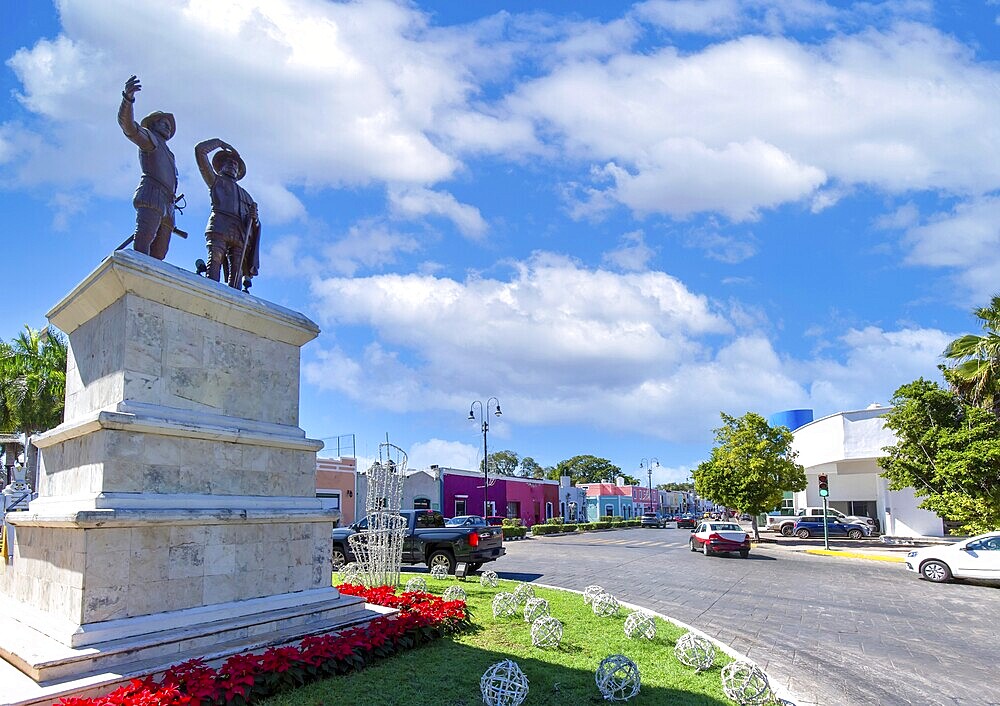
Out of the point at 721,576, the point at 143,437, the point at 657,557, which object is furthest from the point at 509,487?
the point at 143,437

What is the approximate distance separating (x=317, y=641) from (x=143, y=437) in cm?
251

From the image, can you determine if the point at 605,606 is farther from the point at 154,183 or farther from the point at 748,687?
the point at 154,183

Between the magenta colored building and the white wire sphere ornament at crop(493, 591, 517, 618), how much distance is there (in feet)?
119

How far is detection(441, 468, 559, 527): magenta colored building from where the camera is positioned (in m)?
46.1

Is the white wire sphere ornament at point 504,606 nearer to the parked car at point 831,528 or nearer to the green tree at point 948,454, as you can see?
the green tree at point 948,454

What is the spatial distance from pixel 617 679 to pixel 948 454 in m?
20.5

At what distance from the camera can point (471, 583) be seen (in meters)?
13.4

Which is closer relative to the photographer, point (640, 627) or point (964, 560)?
point (640, 627)

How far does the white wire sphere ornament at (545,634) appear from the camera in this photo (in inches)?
297

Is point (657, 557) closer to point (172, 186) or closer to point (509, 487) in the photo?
point (172, 186)

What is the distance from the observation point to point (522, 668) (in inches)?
260

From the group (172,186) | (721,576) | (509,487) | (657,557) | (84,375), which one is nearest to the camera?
(84,375)

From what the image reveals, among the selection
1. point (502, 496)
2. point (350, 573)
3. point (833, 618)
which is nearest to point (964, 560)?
point (833, 618)

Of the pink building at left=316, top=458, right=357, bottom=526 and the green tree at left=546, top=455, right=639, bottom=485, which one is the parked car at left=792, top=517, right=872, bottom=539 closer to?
the pink building at left=316, top=458, right=357, bottom=526
